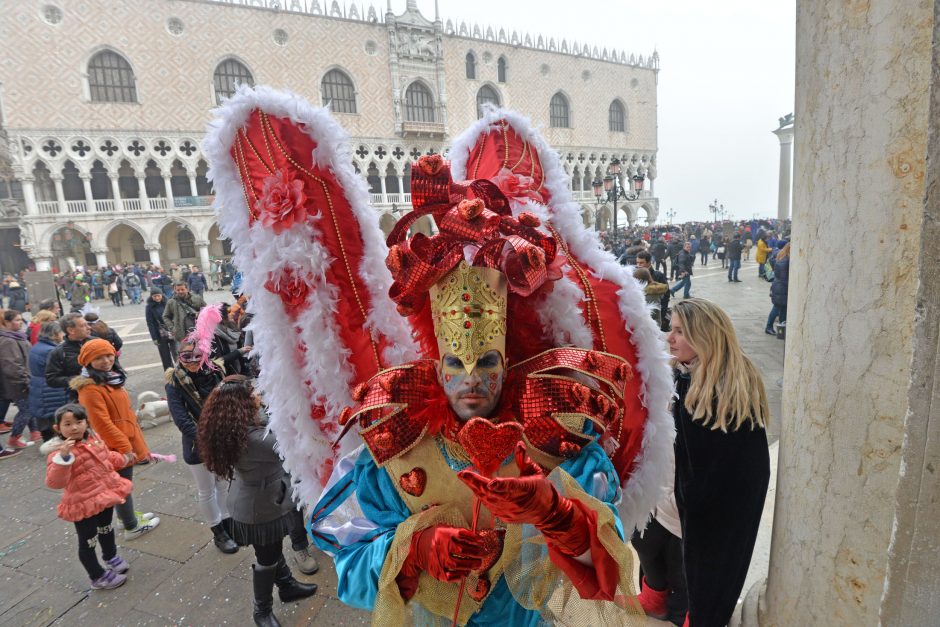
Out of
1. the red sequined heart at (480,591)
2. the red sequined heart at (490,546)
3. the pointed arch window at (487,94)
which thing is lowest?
the red sequined heart at (480,591)

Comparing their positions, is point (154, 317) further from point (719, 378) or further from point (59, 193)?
point (59, 193)

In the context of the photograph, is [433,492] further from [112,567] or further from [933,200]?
[112,567]

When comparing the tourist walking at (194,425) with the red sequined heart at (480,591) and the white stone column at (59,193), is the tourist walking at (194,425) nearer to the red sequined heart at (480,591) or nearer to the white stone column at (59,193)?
the red sequined heart at (480,591)

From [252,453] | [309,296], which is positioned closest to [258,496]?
[252,453]

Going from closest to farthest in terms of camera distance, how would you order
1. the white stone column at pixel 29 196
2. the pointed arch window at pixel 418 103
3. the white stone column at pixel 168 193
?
1. the white stone column at pixel 29 196
2. the white stone column at pixel 168 193
3. the pointed arch window at pixel 418 103

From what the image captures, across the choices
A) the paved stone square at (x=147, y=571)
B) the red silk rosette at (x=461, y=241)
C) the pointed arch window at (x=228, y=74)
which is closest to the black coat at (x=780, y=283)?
the paved stone square at (x=147, y=571)

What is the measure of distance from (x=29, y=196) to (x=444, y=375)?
31.8 meters

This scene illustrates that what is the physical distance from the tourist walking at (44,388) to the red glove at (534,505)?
542 centimetres

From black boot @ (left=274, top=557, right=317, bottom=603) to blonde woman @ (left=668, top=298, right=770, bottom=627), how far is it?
7.14ft

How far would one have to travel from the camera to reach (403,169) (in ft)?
106

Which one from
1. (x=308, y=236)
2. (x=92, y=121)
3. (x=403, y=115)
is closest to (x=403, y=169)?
(x=403, y=115)

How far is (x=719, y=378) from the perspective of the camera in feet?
6.20

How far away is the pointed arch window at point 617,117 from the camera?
4101cm

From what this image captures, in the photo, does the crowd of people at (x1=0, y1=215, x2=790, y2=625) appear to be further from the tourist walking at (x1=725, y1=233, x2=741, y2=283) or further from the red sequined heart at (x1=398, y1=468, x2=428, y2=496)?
the tourist walking at (x1=725, y1=233, x2=741, y2=283)
